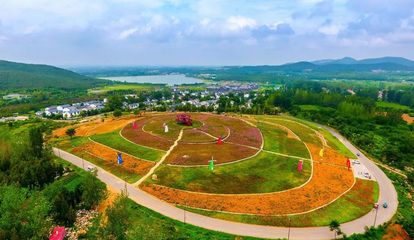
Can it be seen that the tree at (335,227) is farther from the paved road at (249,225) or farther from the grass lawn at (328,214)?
the grass lawn at (328,214)

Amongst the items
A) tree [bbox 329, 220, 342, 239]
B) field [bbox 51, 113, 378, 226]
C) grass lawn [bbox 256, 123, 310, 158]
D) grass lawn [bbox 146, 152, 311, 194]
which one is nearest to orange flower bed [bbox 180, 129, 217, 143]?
field [bbox 51, 113, 378, 226]

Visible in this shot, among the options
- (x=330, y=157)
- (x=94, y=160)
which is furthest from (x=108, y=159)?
(x=330, y=157)

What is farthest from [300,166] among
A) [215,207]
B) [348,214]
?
[215,207]

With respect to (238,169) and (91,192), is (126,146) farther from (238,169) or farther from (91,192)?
(238,169)

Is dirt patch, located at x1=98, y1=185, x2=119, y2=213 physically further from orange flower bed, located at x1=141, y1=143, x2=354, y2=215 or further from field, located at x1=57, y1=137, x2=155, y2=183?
orange flower bed, located at x1=141, y1=143, x2=354, y2=215

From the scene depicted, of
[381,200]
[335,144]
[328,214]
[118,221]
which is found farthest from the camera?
[335,144]

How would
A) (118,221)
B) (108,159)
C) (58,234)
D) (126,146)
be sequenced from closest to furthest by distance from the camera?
1. (118,221)
2. (58,234)
3. (108,159)
4. (126,146)

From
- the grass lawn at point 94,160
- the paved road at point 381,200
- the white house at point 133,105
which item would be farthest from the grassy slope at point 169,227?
the white house at point 133,105
